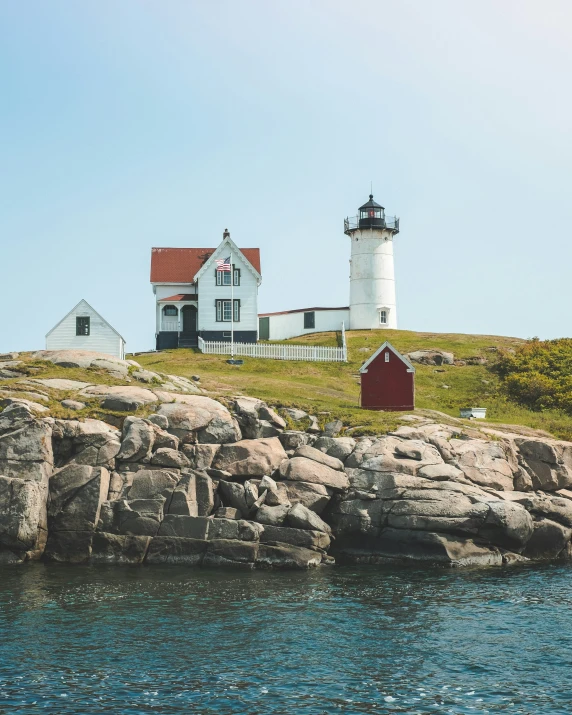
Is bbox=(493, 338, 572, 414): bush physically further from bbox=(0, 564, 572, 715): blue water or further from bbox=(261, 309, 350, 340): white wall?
bbox=(0, 564, 572, 715): blue water

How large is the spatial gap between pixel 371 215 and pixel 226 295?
17.7 meters

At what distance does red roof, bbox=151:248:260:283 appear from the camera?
67812mm

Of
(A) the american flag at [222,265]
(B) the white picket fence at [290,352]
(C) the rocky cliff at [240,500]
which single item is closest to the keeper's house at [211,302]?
(A) the american flag at [222,265]

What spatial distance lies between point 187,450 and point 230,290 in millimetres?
32076

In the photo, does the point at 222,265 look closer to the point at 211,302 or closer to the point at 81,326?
the point at 211,302

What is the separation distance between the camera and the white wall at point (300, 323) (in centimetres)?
7269

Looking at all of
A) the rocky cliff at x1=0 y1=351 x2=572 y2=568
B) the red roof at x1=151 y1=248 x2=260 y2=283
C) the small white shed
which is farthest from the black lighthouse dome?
the rocky cliff at x1=0 y1=351 x2=572 y2=568

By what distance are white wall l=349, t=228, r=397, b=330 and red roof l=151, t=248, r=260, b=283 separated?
35.0 feet

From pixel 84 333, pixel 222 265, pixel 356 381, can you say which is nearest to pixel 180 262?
pixel 222 265

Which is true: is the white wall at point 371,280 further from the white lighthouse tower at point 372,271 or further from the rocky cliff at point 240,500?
the rocky cliff at point 240,500

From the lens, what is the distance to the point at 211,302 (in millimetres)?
65438

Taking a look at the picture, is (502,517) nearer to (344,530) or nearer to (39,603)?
(344,530)

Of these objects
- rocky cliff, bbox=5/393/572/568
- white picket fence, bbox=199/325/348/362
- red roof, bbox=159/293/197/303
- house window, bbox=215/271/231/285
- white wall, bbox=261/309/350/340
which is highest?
house window, bbox=215/271/231/285

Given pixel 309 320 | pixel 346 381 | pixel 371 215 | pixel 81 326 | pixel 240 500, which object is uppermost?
pixel 371 215
